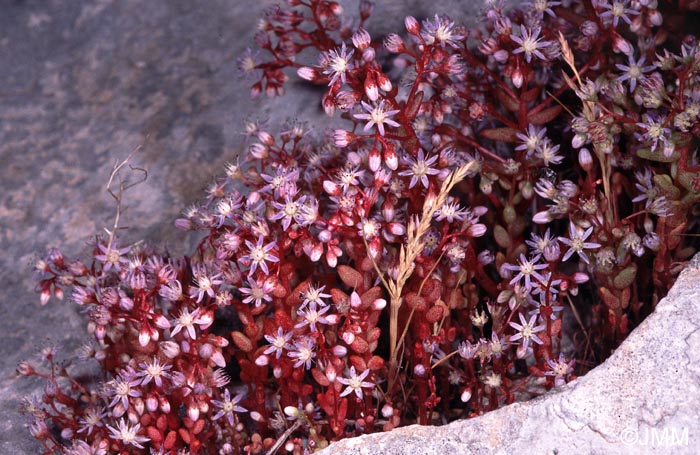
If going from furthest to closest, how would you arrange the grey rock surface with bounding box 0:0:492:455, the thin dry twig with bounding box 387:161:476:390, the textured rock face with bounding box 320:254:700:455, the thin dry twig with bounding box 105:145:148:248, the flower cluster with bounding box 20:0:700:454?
the grey rock surface with bounding box 0:0:492:455 → the thin dry twig with bounding box 105:145:148:248 → the flower cluster with bounding box 20:0:700:454 → the thin dry twig with bounding box 387:161:476:390 → the textured rock face with bounding box 320:254:700:455

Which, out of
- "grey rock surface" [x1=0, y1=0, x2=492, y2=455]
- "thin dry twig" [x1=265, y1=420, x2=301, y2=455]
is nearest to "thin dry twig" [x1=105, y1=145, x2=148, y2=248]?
"grey rock surface" [x1=0, y1=0, x2=492, y2=455]

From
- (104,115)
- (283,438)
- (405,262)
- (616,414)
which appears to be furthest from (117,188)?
(616,414)

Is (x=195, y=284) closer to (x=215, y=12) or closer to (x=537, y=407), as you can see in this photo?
(x=537, y=407)

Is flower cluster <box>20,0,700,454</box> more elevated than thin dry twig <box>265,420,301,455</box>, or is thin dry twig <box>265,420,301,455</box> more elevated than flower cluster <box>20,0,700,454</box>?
flower cluster <box>20,0,700,454</box>

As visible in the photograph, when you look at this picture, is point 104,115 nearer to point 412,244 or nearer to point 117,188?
point 117,188

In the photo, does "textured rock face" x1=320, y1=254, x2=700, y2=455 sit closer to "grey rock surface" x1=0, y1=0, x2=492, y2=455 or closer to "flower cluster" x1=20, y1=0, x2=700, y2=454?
"flower cluster" x1=20, y1=0, x2=700, y2=454

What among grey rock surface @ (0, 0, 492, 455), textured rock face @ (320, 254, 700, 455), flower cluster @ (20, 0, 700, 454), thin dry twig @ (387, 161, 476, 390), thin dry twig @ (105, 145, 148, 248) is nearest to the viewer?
textured rock face @ (320, 254, 700, 455)

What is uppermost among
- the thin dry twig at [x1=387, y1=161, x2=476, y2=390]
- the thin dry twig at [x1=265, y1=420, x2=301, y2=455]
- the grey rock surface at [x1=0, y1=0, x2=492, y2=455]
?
the thin dry twig at [x1=387, y1=161, x2=476, y2=390]
